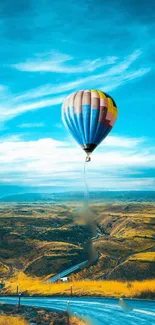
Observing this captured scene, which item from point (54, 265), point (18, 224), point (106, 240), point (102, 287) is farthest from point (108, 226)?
point (102, 287)

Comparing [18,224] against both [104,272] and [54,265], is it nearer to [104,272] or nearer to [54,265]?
[54,265]

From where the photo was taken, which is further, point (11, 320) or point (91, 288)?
point (91, 288)

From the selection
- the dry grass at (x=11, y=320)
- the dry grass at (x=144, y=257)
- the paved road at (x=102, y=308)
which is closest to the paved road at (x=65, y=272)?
the paved road at (x=102, y=308)

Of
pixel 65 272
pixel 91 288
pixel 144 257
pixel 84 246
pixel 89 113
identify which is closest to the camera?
pixel 89 113

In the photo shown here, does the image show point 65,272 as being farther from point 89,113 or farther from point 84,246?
point 89,113

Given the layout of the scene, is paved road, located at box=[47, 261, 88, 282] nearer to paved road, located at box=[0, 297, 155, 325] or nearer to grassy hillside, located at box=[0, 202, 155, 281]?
grassy hillside, located at box=[0, 202, 155, 281]

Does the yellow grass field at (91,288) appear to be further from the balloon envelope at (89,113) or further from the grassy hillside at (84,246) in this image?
the balloon envelope at (89,113)

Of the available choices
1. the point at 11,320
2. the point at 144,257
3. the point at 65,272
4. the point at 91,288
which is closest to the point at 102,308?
the point at 91,288
